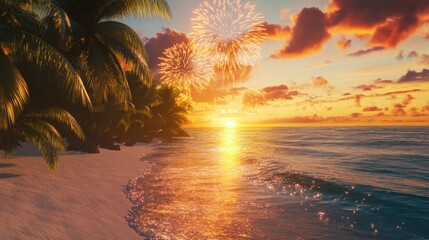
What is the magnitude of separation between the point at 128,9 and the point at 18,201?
1210cm

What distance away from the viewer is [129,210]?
8.58 metres

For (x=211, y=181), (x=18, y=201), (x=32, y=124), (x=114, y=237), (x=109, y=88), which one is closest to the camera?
(x=114, y=237)

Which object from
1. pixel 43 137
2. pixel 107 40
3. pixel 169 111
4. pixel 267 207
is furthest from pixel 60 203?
pixel 169 111

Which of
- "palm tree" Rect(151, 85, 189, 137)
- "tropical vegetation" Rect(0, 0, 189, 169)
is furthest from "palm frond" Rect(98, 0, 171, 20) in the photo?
"palm tree" Rect(151, 85, 189, 137)

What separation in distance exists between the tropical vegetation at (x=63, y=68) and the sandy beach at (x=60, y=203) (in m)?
0.97

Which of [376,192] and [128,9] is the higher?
[128,9]

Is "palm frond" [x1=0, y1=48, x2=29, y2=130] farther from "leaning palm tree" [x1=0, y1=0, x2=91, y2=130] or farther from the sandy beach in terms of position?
the sandy beach

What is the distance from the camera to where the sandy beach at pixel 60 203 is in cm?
637

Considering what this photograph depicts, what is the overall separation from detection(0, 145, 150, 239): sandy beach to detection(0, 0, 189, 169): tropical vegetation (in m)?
0.97

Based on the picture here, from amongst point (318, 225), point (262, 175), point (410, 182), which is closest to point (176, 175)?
point (262, 175)

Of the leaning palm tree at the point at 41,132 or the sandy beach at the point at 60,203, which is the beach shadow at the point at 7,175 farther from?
the leaning palm tree at the point at 41,132

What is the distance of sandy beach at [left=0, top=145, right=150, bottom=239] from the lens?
20.9ft

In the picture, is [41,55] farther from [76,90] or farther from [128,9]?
[128,9]

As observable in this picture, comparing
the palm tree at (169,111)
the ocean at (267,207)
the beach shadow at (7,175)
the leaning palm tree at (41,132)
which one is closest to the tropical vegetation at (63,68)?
the leaning palm tree at (41,132)
